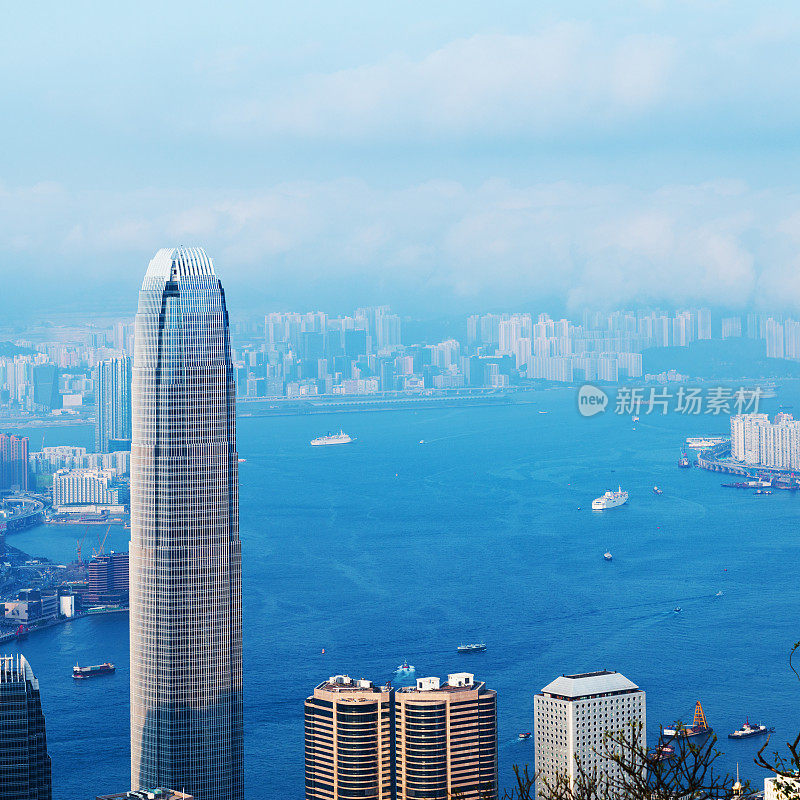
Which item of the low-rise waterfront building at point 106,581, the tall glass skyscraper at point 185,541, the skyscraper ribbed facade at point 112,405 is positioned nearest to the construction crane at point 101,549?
the low-rise waterfront building at point 106,581

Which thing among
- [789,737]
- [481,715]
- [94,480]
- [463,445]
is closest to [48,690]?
[481,715]

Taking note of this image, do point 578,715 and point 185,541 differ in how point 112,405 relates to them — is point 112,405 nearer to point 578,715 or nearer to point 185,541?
point 185,541

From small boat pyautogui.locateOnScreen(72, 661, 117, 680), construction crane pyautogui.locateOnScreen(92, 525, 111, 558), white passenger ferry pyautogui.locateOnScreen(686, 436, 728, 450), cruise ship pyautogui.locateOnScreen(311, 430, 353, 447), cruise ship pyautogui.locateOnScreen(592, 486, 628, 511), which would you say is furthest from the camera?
white passenger ferry pyautogui.locateOnScreen(686, 436, 728, 450)

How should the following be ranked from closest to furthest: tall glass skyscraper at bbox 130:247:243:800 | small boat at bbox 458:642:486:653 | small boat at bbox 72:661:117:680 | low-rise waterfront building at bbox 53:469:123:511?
1. tall glass skyscraper at bbox 130:247:243:800
2. small boat at bbox 72:661:117:680
3. small boat at bbox 458:642:486:653
4. low-rise waterfront building at bbox 53:469:123:511

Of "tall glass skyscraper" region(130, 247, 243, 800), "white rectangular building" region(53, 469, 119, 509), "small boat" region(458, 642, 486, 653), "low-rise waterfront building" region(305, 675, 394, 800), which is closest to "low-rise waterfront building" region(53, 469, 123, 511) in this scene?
"white rectangular building" region(53, 469, 119, 509)

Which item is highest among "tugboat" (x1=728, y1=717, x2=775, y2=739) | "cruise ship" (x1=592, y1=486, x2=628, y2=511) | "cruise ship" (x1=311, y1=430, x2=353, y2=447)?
"cruise ship" (x1=311, y1=430, x2=353, y2=447)

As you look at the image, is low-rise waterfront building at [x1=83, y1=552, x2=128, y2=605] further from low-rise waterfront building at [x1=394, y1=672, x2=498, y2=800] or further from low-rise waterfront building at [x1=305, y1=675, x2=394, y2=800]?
low-rise waterfront building at [x1=394, y1=672, x2=498, y2=800]

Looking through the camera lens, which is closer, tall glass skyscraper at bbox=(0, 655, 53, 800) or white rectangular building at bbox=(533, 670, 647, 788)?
tall glass skyscraper at bbox=(0, 655, 53, 800)

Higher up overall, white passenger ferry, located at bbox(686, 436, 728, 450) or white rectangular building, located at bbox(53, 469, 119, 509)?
white passenger ferry, located at bbox(686, 436, 728, 450)

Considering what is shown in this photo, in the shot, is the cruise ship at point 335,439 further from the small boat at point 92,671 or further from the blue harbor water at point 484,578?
the small boat at point 92,671
